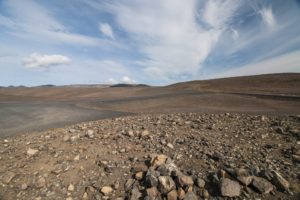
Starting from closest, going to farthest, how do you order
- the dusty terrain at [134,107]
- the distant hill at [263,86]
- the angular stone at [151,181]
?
the angular stone at [151,181] → the dusty terrain at [134,107] → the distant hill at [263,86]

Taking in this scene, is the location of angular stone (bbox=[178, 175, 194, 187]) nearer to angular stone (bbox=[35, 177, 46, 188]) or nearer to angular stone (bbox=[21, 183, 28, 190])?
Result: angular stone (bbox=[35, 177, 46, 188])

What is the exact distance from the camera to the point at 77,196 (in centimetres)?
396

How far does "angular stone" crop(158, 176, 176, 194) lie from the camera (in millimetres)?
3734

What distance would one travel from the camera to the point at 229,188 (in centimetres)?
361

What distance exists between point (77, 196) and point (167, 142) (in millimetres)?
2763

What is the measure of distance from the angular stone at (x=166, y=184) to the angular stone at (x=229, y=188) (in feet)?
2.82

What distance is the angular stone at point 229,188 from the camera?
11.6 ft

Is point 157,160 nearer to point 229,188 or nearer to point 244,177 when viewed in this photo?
point 229,188

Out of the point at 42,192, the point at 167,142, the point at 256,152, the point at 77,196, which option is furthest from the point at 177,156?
the point at 42,192

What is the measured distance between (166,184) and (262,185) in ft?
5.54

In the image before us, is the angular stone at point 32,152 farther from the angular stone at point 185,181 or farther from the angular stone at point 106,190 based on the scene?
the angular stone at point 185,181

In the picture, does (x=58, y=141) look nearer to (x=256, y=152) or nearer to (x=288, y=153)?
(x=256, y=152)

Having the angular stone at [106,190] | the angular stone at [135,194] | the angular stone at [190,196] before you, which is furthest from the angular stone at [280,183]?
the angular stone at [106,190]

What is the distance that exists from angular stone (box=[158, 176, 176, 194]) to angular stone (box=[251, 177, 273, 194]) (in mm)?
1447
